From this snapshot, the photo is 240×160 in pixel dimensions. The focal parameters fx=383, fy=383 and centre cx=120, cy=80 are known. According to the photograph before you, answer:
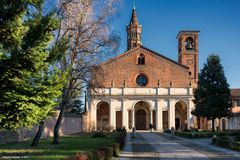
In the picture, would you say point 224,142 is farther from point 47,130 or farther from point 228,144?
point 47,130

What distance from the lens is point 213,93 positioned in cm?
4275

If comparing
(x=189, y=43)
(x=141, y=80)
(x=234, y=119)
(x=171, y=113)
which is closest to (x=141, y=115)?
(x=141, y=80)

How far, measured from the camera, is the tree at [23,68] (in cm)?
1141

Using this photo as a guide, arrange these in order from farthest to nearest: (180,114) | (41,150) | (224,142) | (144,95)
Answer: (180,114), (144,95), (224,142), (41,150)

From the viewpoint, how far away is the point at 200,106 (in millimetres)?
43000

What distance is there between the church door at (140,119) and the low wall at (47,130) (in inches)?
478

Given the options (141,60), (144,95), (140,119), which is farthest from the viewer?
(140,119)

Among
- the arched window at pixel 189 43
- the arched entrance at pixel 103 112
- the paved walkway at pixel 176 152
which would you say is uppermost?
the arched window at pixel 189 43


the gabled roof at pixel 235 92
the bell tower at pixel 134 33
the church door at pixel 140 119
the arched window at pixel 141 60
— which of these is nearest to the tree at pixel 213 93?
the church door at pixel 140 119

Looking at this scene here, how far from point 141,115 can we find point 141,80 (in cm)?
593

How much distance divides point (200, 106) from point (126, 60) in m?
20.7

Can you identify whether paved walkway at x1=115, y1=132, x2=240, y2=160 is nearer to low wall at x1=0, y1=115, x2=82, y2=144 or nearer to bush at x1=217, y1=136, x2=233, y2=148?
bush at x1=217, y1=136, x2=233, y2=148

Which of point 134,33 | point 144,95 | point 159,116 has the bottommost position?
point 159,116

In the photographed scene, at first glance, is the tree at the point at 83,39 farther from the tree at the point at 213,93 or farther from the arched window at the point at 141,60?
the arched window at the point at 141,60
